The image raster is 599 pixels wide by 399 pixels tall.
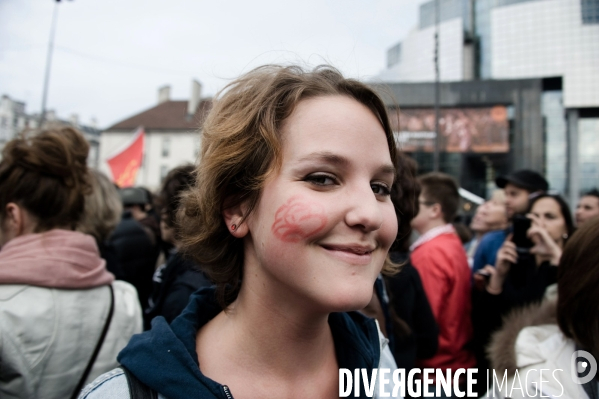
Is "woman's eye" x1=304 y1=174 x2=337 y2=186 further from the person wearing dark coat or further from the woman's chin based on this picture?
Result: the person wearing dark coat

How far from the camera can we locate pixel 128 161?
8.38 metres

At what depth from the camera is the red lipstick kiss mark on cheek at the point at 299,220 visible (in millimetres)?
1235

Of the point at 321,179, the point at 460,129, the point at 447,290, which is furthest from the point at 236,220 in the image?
the point at 460,129

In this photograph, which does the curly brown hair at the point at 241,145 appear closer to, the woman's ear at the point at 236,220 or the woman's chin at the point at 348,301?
the woman's ear at the point at 236,220

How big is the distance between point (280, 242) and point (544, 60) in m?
49.7

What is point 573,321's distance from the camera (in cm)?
188

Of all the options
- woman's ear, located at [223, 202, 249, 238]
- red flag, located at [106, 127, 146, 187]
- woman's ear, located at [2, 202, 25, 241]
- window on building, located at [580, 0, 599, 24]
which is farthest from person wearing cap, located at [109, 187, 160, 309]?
window on building, located at [580, 0, 599, 24]

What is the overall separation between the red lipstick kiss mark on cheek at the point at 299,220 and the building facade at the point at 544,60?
41249 millimetres

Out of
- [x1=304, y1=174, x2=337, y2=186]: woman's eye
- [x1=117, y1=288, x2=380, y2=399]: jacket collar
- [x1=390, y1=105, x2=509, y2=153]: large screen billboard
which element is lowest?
[x1=117, y1=288, x2=380, y2=399]: jacket collar

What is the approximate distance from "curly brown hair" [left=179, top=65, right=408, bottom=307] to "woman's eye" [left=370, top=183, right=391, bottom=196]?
246 millimetres

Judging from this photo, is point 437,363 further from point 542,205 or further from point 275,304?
point 275,304

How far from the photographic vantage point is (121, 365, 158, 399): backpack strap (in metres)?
1.24

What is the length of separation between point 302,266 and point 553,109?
153 feet

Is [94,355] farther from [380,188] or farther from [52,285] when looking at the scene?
[380,188]
